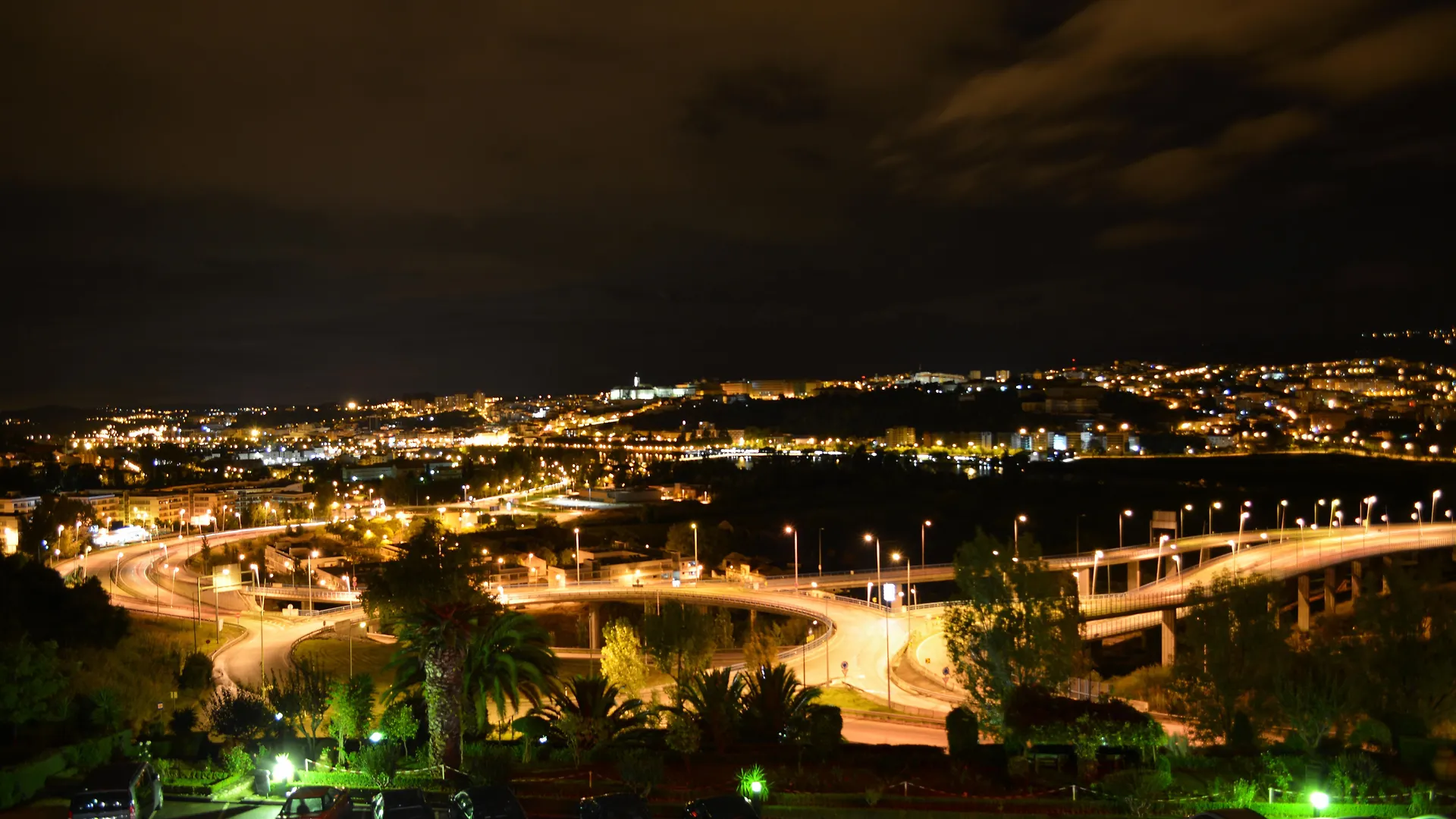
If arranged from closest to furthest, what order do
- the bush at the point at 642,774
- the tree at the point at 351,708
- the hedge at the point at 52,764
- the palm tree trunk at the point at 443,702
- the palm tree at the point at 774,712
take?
the bush at the point at 642,774
the hedge at the point at 52,764
the palm tree trunk at the point at 443,702
the tree at the point at 351,708
the palm tree at the point at 774,712

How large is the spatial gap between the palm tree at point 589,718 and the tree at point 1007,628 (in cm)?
687

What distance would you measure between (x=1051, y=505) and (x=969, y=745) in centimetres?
6801

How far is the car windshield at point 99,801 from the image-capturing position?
11172mm

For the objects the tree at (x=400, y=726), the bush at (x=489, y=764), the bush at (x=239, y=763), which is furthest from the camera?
the tree at (x=400, y=726)

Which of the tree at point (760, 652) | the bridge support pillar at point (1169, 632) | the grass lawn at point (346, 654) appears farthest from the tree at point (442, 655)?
the bridge support pillar at point (1169, 632)

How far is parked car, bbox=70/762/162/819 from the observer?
36.7 ft

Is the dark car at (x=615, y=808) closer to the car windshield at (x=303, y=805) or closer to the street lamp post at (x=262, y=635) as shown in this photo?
the car windshield at (x=303, y=805)

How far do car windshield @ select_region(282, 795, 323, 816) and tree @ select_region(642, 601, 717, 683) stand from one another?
1217 centimetres

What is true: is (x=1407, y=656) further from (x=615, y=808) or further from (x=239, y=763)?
(x=239, y=763)

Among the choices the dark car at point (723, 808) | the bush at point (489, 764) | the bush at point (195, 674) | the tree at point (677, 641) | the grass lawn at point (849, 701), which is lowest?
the grass lawn at point (849, 701)

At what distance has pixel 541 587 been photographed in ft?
146

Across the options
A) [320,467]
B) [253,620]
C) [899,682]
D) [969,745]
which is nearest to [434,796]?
[969,745]

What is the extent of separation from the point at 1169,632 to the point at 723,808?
107 ft

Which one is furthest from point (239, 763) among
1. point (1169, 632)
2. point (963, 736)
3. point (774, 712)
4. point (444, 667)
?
point (1169, 632)
